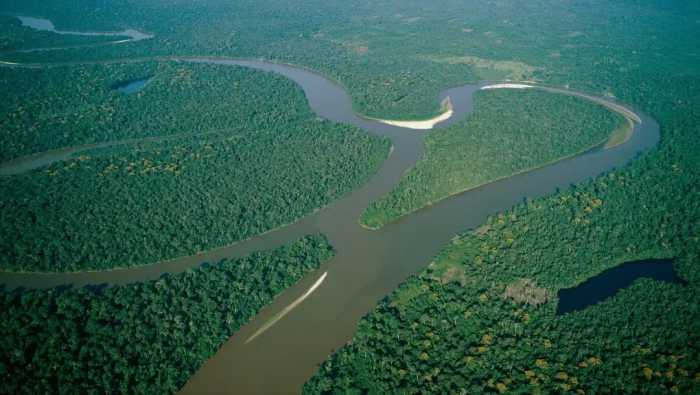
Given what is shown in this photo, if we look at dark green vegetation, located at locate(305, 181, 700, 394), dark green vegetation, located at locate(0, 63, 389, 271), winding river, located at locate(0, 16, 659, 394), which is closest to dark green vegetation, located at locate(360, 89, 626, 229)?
winding river, located at locate(0, 16, 659, 394)

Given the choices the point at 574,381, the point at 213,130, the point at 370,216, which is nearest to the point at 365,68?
the point at 213,130

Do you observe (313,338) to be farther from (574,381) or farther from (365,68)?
(365,68)

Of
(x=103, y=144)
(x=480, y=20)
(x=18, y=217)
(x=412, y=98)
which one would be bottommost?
(x=18, y=217)

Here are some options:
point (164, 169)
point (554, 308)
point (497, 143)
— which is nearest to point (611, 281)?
point (554, 308)

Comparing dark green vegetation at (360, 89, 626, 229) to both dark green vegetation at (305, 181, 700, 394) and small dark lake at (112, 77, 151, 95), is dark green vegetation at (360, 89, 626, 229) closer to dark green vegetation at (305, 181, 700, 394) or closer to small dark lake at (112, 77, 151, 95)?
dark green vegetation at (305, 181, 700, 394)

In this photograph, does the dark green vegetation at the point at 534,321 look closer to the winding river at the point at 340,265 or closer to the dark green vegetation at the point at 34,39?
the winding river at the point at 340,265

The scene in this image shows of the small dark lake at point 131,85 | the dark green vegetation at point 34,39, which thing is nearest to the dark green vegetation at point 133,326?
the small dark lake at point 131,85

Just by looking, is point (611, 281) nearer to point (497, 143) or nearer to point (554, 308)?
point (554, 308)
